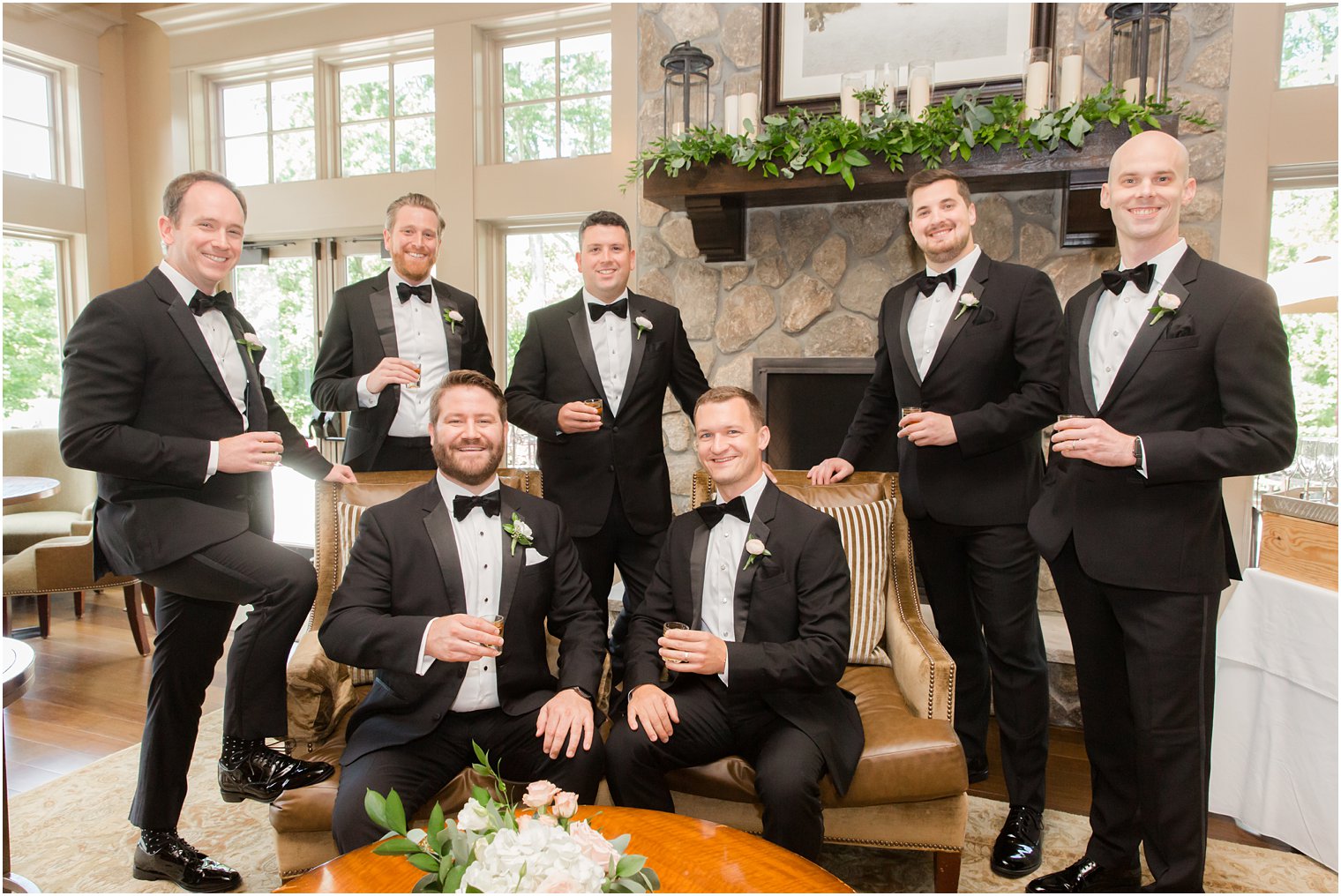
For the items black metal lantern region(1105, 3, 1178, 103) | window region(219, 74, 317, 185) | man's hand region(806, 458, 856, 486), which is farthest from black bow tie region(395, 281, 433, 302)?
window region(219, 74, 317, 185)

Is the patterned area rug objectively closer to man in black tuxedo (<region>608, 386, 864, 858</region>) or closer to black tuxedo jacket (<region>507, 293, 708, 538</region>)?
man in black tuxedo (<region>608, 386, 864, 858</region>)

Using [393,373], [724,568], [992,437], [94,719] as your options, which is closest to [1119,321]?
[992,437]

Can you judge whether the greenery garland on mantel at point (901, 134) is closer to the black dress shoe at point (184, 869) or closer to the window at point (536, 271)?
the window at point (536, 271)

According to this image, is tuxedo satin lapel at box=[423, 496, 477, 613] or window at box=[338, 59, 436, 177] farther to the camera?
window at box=[338, 59, 436, 177]

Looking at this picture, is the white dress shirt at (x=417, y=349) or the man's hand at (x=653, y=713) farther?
the white dress shirt at (x=417, y=349)

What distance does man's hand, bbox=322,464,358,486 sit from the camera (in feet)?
8.63

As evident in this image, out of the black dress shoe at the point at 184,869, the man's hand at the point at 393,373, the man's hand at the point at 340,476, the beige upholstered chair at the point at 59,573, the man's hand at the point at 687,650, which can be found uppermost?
the man's hand at the point at 393,373

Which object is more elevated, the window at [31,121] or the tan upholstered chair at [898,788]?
the window at [31,121]

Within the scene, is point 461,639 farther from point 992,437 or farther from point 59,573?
point 59,573

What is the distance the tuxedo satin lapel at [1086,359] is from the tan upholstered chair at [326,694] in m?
1.76

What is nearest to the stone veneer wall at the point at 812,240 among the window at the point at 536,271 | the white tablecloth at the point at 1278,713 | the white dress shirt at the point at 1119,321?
the window at the point at 536,271

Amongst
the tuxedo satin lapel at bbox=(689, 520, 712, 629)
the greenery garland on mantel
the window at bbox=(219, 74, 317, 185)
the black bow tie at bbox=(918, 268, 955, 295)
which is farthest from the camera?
the window at bbox=(219, 74, 317, 185)

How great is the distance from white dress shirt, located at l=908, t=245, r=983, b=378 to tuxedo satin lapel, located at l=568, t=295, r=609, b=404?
1.08 metres

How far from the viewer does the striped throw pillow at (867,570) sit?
265 cm
